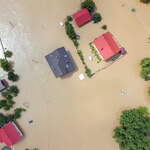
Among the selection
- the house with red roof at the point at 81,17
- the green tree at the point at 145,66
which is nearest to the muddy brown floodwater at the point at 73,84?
the house with red roof at the point at 81,17

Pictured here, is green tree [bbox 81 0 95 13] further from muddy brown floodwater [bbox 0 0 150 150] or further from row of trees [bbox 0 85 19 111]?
row of trees [bbox 0 85 19 111]

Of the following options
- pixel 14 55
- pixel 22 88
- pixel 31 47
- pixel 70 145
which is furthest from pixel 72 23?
pixel 70 145

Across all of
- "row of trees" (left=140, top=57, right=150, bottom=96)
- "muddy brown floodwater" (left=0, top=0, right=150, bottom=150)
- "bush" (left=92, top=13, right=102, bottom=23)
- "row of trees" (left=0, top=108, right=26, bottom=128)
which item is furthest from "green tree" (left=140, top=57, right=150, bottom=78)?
"row of trees" (left=0, top=108, right=26, bottom=128)

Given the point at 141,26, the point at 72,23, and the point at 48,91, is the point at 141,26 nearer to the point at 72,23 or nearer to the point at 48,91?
the point at 72,23

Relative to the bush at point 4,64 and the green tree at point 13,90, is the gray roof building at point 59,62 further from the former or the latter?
the green tree at point 13,90

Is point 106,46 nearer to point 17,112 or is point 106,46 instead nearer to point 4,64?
point 4,64

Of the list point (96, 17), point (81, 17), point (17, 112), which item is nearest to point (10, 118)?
point (17, 112)
